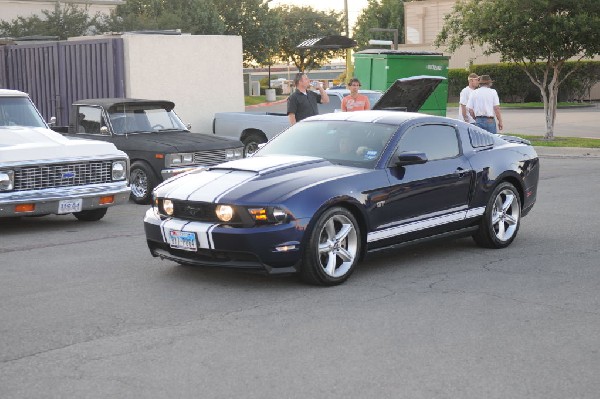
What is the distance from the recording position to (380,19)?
8244 centimetres

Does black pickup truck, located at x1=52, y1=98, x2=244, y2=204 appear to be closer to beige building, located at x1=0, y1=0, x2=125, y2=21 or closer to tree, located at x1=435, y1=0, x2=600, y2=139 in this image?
tree, located at x1=435, y1=0, x2=600, y2=139

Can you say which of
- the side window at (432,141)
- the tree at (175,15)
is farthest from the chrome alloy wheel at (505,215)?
the tree at (175,15)

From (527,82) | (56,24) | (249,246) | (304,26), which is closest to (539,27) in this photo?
(249,246)

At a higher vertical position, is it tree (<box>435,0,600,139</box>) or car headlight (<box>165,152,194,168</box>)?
tree (<box>435,0,600,139</box>)

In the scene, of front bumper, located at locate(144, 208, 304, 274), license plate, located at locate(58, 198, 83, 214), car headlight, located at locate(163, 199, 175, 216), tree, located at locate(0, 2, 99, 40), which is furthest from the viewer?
tree, located at locate(0, 2, 99, 40)

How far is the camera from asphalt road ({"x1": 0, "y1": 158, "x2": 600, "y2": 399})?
18.2ft

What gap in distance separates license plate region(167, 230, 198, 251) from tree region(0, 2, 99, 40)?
35765mm

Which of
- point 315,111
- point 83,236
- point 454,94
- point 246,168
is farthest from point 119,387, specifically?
point 454,94

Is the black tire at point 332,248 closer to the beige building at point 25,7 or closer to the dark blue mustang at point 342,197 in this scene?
the dark blue mustang at point 342,197

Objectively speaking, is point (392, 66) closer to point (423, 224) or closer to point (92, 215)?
point (92, 215)

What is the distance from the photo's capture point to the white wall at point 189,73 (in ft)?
69.4

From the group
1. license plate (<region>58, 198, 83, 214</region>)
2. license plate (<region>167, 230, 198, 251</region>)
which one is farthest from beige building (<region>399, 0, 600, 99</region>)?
license plate (<region>167, 230, 198, 251</region>)

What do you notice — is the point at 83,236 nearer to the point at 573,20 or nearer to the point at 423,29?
the point at 573,20

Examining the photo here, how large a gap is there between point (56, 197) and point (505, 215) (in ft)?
17.0
